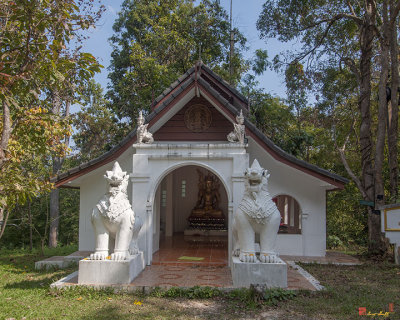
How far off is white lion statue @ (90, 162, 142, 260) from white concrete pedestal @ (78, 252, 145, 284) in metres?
0.14

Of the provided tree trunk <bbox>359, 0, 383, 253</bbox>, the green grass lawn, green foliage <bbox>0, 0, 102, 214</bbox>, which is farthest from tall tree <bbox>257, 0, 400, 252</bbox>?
green foliage <bbox>0, 0, 102, 214</bbox>

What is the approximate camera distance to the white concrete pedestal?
18.8ft

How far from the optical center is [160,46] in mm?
16047

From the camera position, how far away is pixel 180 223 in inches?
496

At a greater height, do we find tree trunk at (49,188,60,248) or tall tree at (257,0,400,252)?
tall tree at (257,0,400,252)

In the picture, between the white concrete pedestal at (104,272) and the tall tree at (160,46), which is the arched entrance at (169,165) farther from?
the tall tree at (160,46)

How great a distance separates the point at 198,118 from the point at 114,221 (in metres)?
4.19

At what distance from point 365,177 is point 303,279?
16.5ft

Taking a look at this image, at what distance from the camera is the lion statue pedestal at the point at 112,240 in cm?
573

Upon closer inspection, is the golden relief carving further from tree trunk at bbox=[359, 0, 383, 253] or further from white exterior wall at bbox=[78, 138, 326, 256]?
tree trunk at bbox=[359, 0, 383, 253]

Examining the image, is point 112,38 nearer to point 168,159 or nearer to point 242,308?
point 168,159

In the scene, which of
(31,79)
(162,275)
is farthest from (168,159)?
(31,79)

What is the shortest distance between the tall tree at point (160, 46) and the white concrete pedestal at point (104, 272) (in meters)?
10.3

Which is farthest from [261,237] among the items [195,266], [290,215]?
[290,215]
